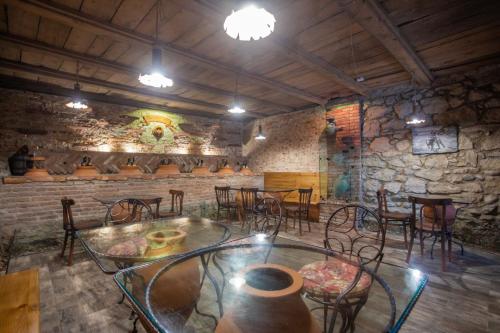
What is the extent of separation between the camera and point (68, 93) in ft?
16.3

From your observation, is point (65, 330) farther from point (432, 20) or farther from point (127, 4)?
point (432, 20)

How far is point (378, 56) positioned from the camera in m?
3.51

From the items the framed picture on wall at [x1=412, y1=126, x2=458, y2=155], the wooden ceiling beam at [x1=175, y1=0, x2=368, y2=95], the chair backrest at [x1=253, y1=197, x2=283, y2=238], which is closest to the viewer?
the wooden ceiling beam at [x1=175, y1=0, x2=368, y2=95]

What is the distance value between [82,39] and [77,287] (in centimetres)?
289

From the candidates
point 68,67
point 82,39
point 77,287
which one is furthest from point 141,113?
point 77,287

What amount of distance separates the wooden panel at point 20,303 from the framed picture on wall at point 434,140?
519 centimetres

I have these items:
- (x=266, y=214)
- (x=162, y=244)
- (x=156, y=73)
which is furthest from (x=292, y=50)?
(x=162, y=244)

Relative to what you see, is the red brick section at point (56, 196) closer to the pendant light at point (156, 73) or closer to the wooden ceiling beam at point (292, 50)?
the pendant light at point (156, 73)

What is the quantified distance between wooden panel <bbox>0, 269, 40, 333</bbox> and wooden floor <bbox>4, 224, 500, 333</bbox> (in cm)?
83

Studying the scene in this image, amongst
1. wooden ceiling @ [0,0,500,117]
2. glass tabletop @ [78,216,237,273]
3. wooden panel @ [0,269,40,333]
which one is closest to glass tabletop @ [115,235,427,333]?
glass tabletop @ [78,216,237,273]

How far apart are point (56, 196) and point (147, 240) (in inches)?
134

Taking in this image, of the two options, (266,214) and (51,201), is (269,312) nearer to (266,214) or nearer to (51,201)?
(266,214)

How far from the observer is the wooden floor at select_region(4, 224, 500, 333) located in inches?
77.4

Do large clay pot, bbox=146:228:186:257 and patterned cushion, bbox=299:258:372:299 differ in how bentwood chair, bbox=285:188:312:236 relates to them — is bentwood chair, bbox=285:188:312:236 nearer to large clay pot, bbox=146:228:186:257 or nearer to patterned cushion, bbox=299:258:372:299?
patterned cushion, bbox=299:258:372:299
